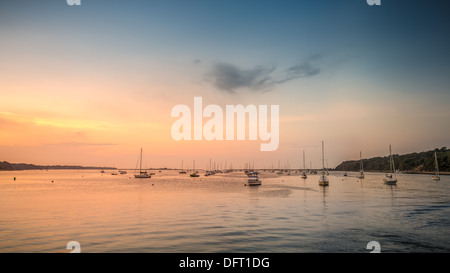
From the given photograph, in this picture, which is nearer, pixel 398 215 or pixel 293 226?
pixel 293 226

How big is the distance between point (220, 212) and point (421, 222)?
21515 mm

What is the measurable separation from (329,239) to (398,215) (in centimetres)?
1794

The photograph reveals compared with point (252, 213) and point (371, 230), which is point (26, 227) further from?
point (371, 230)

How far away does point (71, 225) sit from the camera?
89.9ft

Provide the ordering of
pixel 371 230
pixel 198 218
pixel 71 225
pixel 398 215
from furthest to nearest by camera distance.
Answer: pixel 398 215 < pixel 198 218 < pixel 71 225 < pixel 371 230

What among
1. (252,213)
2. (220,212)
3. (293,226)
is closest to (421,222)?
(293,226)
